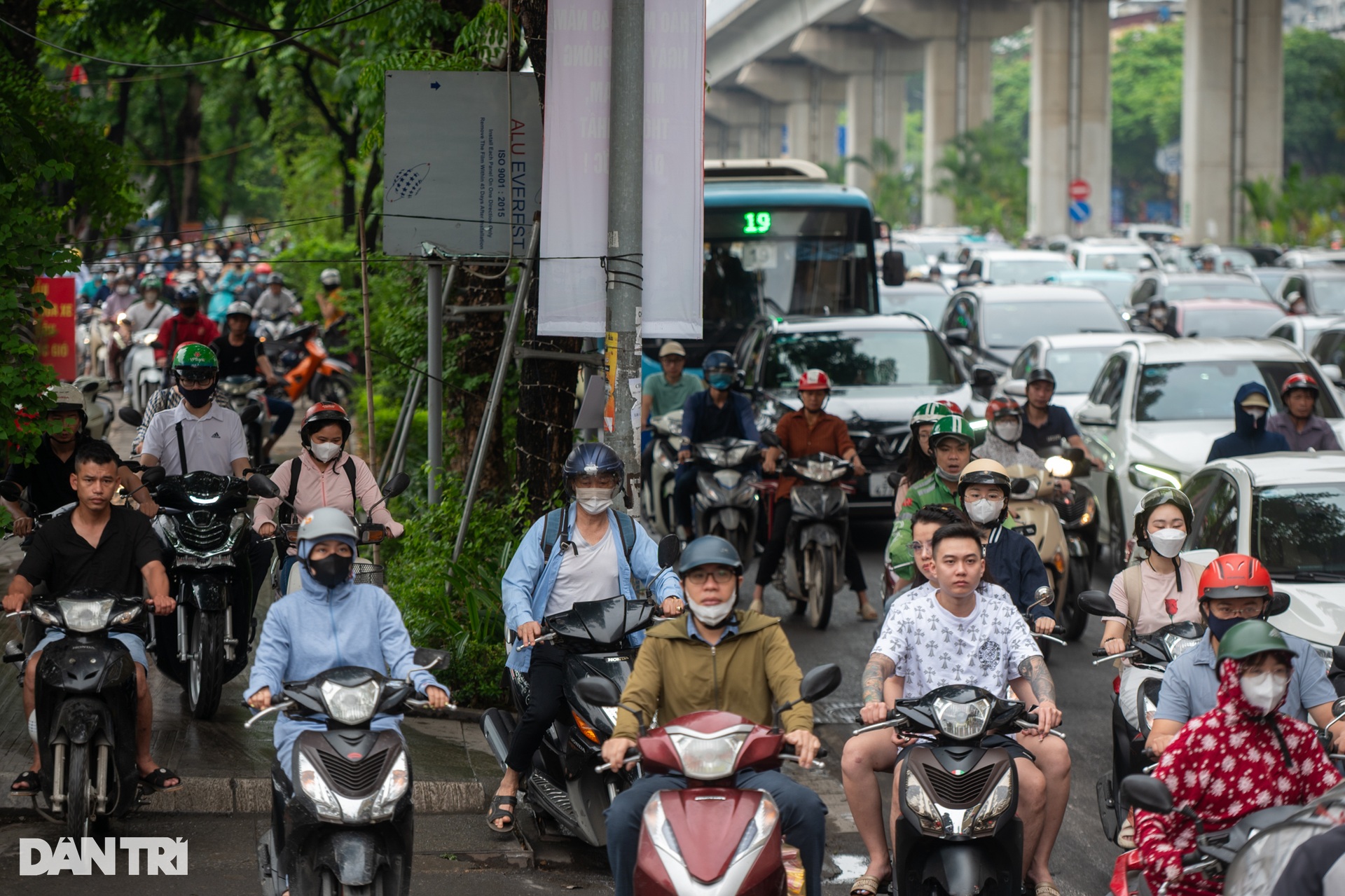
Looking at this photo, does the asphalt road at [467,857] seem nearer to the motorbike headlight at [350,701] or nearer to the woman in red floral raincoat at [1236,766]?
the motorbike headlight at [350,701]

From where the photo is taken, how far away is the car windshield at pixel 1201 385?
1352 cm

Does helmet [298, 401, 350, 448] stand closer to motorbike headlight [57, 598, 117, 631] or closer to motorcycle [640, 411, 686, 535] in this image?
motorbike headlight [57, 598, 117, 631]

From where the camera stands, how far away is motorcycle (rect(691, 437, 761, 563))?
1228 centimetres

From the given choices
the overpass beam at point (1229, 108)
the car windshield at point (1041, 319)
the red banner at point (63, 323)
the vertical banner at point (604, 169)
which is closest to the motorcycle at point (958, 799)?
the vertical banner at point (604, 169)

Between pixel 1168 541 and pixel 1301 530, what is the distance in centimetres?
179

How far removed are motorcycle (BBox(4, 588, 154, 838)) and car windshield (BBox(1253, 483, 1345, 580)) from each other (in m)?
5.58

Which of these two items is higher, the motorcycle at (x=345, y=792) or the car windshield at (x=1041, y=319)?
the car windshield at (x=1041, y=319)

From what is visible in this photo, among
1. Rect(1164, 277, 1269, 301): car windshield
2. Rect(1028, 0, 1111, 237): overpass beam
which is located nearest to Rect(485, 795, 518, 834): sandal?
Rect(1164, 277, 1269, 301): car windshield

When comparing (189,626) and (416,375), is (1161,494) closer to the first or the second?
(189,626)

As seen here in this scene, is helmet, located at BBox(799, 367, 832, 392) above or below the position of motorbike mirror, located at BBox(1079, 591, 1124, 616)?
above

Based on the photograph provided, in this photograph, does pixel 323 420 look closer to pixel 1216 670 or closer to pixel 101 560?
pixel 101 560

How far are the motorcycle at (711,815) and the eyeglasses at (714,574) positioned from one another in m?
0.54

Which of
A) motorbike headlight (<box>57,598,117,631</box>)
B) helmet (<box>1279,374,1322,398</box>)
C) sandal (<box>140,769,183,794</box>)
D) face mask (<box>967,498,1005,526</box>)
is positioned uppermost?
helmet (<box>1279,374,1322,398</box>)

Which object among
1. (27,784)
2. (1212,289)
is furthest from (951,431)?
(1212,289)
